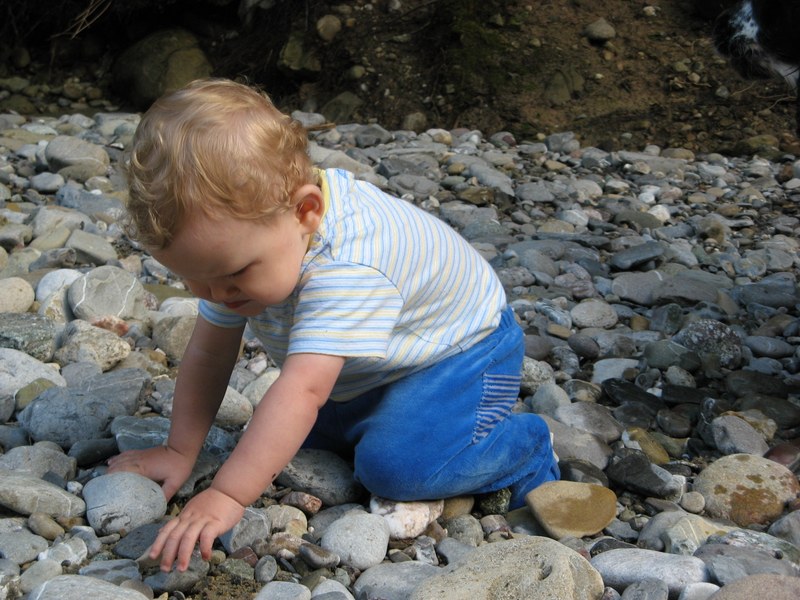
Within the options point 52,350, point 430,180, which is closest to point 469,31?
point 430,180

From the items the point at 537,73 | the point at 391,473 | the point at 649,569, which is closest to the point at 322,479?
the point at 391,473

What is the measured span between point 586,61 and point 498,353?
5.38 metres

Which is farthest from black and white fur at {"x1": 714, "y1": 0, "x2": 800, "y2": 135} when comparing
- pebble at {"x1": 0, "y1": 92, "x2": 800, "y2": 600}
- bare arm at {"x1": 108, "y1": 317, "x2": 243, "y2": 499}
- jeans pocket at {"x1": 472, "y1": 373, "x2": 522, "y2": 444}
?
bare arm at {"x1": 108, "y1": 317, "x2": 243, "y2": 499}

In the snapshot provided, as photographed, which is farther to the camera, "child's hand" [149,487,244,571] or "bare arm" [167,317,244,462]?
"bare arm" [167,317,244,462]

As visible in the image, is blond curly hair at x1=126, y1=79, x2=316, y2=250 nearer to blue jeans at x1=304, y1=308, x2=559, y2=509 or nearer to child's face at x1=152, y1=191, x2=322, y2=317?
child's face at x1=152, y1=191, x2=322, y2=317

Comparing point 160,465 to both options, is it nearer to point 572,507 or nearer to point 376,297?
point 376,297

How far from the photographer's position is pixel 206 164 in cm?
163

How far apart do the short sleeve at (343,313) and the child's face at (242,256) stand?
48 millimetres

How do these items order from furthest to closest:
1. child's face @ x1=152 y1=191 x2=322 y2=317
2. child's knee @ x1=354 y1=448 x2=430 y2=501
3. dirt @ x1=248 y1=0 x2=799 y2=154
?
1. dirt @ x1=248 y1=0 x2=799 y2=154
2. child's knee @ x1=354 y1=448 x2=430 y2=501
3. child's face @ x1=152 y1=191 x2=322 y2=317

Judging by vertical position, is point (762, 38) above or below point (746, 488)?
above

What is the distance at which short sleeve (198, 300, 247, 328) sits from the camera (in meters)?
2.03

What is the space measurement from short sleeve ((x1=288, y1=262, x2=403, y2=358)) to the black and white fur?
10.2 ft

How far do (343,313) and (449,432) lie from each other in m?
0.46

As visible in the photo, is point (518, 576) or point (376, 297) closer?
point (518, 576)
